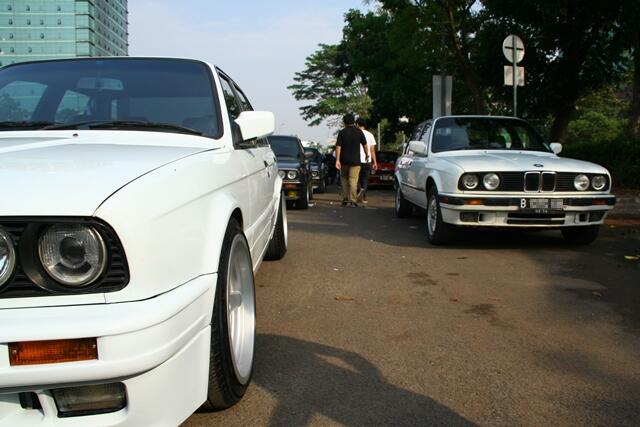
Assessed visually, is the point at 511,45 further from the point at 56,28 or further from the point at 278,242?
the point at 56,28

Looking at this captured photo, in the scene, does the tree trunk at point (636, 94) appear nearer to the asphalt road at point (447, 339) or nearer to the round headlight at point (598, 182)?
the asphalt road at point (447, 339)

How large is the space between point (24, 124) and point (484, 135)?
230 inches

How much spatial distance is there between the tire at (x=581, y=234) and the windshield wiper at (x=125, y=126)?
5004mm

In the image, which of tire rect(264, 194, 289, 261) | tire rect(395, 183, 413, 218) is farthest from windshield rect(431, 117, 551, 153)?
tire rect(264, 194, 289, 261)

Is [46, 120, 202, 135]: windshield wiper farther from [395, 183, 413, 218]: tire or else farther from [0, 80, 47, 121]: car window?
[395, 183, 413, 218]: tire

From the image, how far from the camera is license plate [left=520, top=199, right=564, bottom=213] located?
594 centimetres

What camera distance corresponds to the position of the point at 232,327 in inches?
106

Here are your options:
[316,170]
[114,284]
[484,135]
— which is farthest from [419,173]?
[316,170]

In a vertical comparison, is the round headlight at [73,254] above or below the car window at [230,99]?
below

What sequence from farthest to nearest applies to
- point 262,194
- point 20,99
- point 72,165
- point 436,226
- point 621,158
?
point 621,158 < point 436,226 < point 262,194 < point 20,99 < point 72,165

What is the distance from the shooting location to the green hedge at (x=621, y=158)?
952 centimetres

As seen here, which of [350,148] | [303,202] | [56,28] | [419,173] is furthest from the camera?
[56,28]

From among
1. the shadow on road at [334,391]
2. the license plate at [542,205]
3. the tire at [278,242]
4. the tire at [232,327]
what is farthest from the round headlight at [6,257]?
the license plate at [542,205]

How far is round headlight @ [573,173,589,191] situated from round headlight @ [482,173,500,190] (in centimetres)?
85
